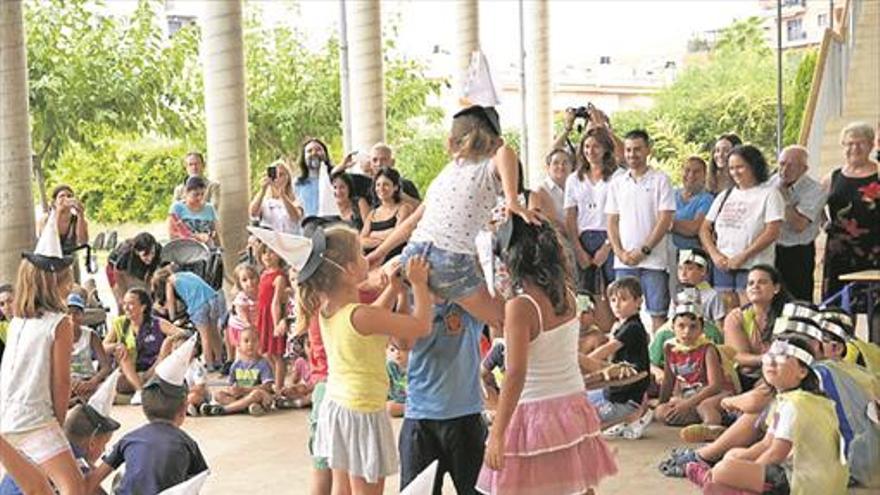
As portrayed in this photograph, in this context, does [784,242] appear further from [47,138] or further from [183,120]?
[183,120]

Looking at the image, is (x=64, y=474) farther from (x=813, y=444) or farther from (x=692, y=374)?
(x=692, y=374)

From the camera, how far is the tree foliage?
17938mm

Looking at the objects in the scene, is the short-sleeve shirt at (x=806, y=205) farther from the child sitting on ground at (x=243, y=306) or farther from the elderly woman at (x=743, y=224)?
the child sitting on ground at (x=243, y=306)

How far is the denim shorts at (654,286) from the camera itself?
9.36 m

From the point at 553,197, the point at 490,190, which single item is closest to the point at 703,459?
the point at 490,190

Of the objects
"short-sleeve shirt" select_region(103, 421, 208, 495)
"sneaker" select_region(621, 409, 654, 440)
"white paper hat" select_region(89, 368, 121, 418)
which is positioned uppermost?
"white paper hat" select_region(89, 368, 121, 418)

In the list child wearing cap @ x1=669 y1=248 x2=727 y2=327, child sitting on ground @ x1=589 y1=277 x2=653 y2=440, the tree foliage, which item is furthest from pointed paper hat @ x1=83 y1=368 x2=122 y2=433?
the tree foliage

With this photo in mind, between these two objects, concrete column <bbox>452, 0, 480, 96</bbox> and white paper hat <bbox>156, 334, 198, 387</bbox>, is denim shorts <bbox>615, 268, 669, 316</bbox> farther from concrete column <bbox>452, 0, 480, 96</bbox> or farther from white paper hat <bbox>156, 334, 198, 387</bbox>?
concrete column <bbox>452, 0, 480, 96</bbox>

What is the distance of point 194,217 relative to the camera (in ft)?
38.4

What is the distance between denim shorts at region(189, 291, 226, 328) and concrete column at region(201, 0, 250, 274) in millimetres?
1737

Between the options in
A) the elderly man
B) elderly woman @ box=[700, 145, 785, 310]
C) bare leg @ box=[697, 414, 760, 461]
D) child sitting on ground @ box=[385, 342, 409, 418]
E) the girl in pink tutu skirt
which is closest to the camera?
the girl in pink tutu skirt

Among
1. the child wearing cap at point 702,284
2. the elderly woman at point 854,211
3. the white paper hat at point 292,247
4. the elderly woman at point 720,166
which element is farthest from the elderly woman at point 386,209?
the white paper hat at point 292,247

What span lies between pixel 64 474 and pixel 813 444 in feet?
10.7

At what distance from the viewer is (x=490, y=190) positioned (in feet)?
20.0
